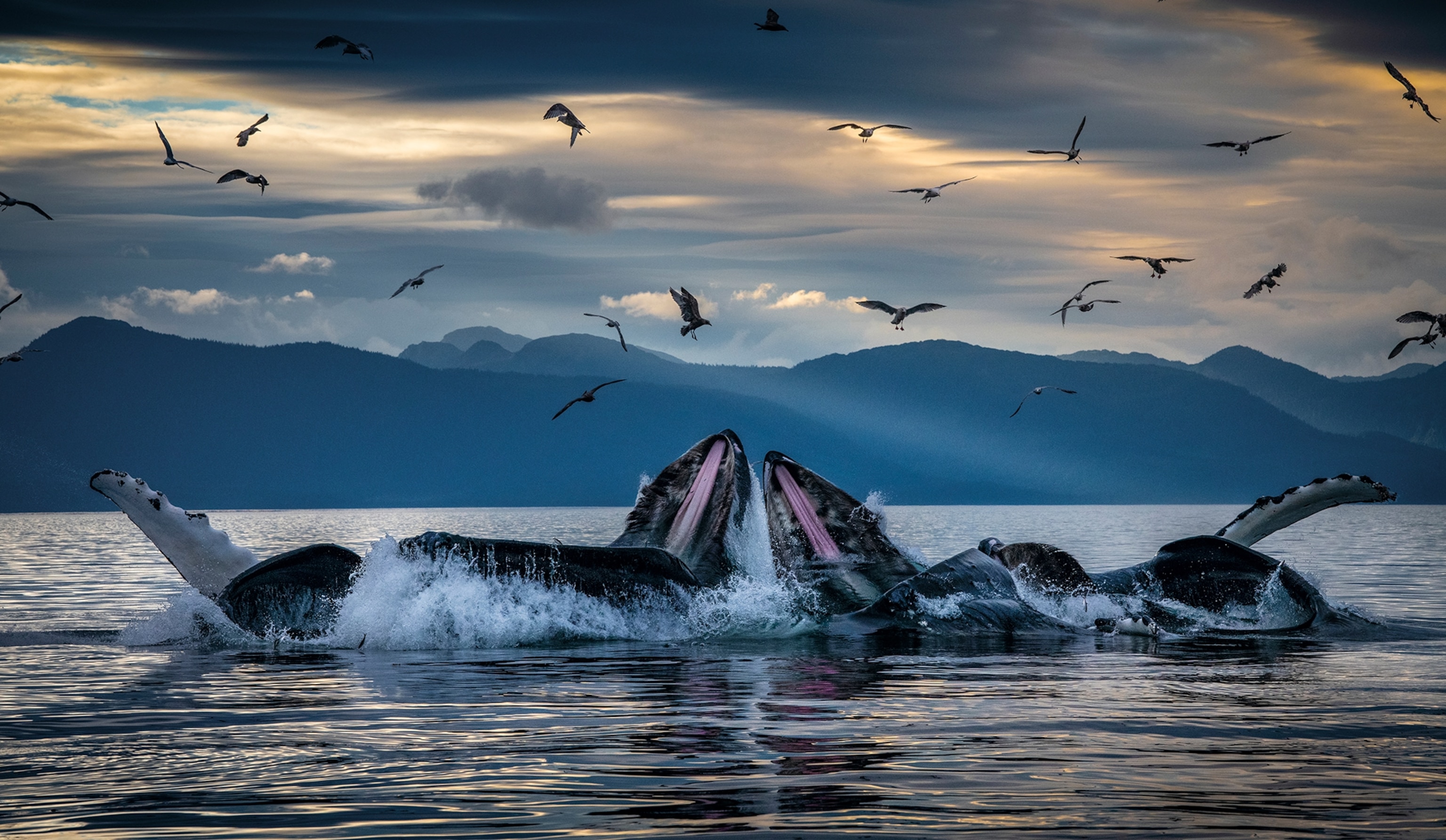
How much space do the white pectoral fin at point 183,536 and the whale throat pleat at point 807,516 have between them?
830 centimetres

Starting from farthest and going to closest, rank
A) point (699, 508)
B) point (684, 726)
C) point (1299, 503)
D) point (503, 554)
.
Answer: point (1299, 503), point (699, 508), point (503, 554), point (684, 726)

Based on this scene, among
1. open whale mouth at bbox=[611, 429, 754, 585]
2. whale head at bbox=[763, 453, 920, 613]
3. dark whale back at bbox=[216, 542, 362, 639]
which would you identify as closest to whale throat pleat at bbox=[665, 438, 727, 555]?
open whale mouth at bbox=[611, 429, 754, 585]

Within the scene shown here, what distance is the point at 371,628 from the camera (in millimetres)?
20453

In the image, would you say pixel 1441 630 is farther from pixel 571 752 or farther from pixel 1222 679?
pixel 571 752

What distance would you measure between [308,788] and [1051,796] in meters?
5.35

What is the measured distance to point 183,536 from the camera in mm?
20531

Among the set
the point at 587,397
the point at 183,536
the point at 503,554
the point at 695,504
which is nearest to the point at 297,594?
the point at 183,536

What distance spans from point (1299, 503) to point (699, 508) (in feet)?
32.2

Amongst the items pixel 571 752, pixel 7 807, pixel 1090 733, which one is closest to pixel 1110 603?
pixel 1090 733

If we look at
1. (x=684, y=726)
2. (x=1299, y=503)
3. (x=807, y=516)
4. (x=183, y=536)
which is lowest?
(x=684, y=726)

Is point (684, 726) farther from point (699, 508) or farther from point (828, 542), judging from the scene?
point (828, 542)

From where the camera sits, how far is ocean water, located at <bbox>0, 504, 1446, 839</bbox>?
9250mm

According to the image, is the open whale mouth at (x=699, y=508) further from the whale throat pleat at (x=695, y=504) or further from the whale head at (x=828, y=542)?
the whale head at (x=828, y=542)

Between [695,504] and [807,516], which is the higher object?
[695,504]
